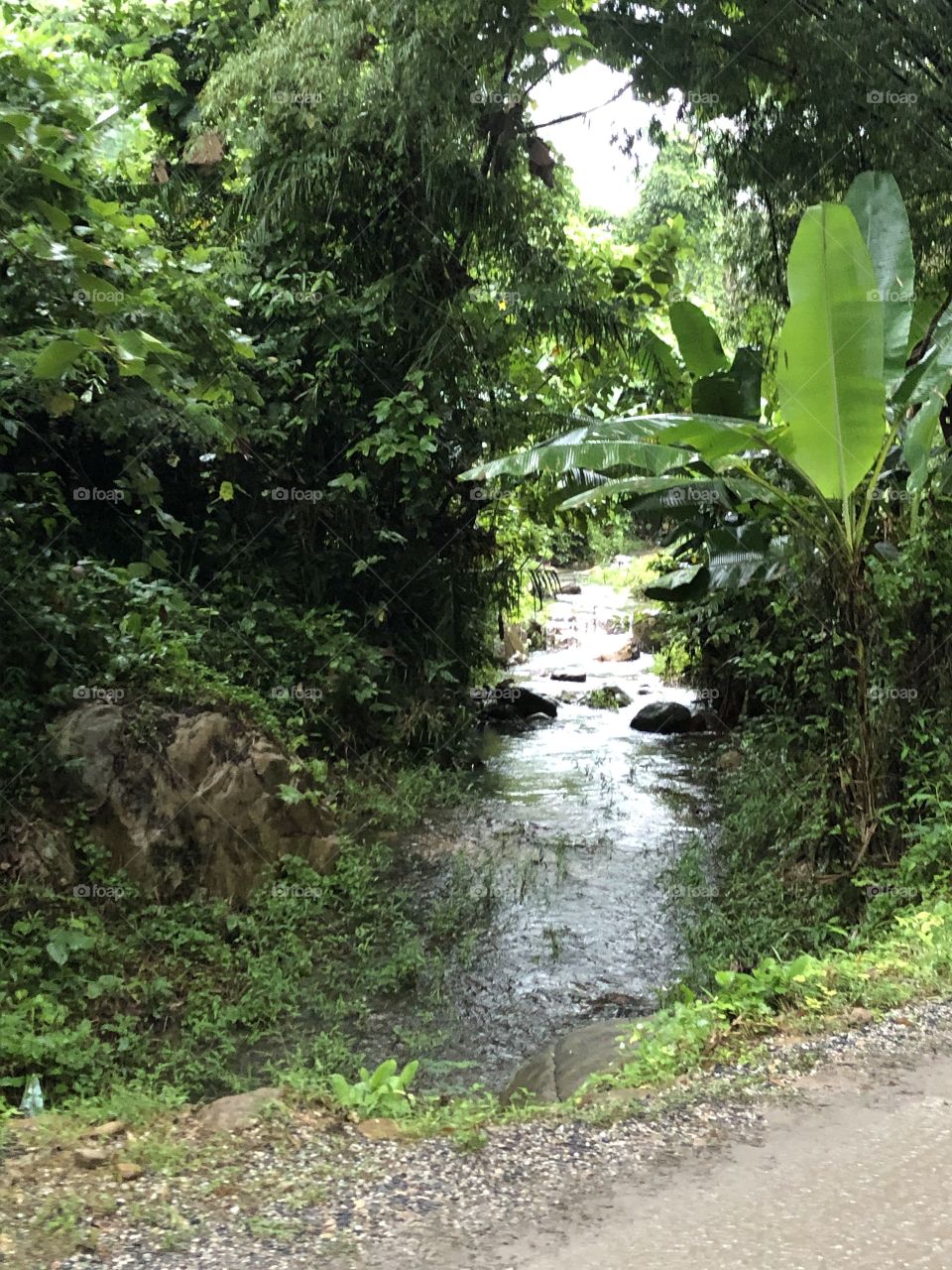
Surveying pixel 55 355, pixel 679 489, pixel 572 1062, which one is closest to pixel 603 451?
pixel 679 489

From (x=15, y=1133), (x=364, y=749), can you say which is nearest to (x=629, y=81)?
(x=364, y=749)

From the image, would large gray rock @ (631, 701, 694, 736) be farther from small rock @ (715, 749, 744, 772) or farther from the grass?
the grass

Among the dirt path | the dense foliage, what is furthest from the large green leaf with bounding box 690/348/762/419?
the dirt path

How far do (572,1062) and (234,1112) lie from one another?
54.9 inches

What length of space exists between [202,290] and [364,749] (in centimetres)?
A: 461

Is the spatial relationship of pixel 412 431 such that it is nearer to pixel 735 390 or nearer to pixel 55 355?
pixel 735 390

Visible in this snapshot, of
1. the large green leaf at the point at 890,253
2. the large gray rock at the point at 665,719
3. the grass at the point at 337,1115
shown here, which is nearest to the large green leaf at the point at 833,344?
the large green leaf at the point at 890,253

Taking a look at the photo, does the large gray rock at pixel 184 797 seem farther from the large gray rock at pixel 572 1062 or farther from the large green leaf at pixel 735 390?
the large green leaf at pixel 735 390

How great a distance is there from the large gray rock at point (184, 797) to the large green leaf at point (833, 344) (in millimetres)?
3922

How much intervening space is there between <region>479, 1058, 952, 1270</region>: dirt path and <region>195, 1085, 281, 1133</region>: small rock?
1126 mm

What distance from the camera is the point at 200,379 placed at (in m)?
5.36

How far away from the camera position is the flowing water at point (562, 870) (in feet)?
17.3

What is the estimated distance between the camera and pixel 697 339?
6398 millimetres

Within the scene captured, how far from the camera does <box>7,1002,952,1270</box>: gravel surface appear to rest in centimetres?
212
